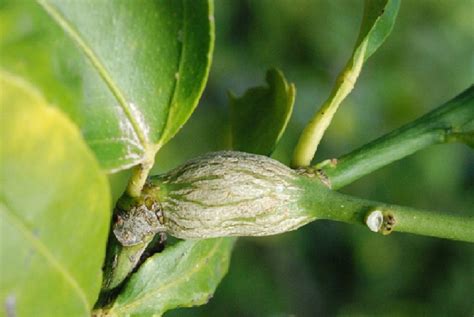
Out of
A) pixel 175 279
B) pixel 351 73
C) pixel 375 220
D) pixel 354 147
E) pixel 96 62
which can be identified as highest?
pixel 96 62

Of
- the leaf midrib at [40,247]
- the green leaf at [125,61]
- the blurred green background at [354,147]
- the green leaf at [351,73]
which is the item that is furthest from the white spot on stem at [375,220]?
the blurred green background at [354,147]

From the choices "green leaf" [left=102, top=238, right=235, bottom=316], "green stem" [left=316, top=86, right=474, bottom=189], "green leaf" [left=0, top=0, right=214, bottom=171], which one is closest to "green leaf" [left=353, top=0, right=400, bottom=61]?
"green stem" [left=316, top=86, right=474, bottom=189]

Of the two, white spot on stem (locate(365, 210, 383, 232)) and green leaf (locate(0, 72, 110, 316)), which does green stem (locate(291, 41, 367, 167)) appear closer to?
white spot on stem (locate(365, 210, 383, 232))

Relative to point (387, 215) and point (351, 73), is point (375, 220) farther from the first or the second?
point (351, 73)

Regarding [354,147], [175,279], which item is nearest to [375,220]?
[175,279]

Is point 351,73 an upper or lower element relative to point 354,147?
upper

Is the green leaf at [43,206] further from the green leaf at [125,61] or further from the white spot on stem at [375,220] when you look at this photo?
the white spot on stem at [375,220]

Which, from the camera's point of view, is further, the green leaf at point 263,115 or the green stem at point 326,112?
the green leaf at point 263,115
